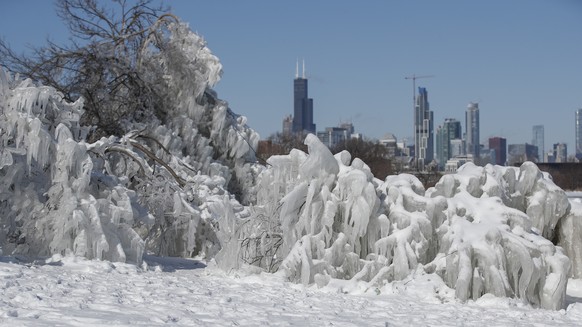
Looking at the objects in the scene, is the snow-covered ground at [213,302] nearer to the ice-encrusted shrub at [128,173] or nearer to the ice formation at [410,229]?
the ice formation at [410,229]

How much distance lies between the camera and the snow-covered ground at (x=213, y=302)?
23.8 ft

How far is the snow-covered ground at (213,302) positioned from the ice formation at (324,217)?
35 cm

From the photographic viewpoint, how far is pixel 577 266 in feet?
40.5

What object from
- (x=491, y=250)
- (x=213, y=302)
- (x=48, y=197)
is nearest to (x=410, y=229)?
(x=491, y=250)

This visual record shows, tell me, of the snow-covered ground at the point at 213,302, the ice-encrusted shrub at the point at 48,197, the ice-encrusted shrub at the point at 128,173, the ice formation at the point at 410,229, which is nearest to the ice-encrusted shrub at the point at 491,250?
the ice formation at the point at 410,229

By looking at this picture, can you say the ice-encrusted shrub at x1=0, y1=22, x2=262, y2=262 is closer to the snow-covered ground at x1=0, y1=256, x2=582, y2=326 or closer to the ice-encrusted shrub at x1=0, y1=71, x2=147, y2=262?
the ice-encrusted shrub at x1=0, y1=71, x2=147, y2=262

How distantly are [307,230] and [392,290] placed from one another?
1.61m

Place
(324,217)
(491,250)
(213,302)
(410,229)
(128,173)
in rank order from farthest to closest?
(128,173) → (324,217) → (410,229) → (491,250) → (213,302)

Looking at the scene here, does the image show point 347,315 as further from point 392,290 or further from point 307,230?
point 307,230

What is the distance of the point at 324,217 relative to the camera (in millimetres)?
10875

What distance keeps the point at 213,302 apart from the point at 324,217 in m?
2.86

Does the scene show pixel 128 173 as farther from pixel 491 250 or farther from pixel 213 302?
pixel 491 250

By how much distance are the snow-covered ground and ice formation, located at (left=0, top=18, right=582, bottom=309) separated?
1.14 feet

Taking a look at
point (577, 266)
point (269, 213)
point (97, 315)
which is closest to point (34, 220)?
point (269, 213)
